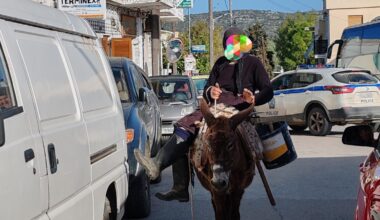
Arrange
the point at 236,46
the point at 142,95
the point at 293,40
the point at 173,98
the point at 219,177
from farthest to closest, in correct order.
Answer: the point at 293,40 < the point at 173,98 < the point at 142,95 < the point at 236,46 < the point at 219,177

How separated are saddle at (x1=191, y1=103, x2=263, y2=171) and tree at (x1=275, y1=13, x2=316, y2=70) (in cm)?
7447

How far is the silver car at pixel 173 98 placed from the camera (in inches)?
531

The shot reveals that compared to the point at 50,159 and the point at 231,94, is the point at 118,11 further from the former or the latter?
the point at 50,159

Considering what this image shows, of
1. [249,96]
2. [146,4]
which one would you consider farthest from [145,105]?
[146,4]

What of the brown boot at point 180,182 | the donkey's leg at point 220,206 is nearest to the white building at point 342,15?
the brown boot at point 180,182

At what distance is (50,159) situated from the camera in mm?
3820

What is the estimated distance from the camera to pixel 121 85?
344 inches

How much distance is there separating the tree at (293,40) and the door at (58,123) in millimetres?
75915

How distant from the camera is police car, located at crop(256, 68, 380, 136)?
52.6ft

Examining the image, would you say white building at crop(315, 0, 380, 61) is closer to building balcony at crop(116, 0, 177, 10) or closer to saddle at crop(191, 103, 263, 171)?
building balcony at crop(116, 0, 177, 10)

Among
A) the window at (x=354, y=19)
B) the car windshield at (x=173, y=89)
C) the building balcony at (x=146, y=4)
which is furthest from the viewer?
the window at (x=354, y=19)

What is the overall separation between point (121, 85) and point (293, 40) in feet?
243

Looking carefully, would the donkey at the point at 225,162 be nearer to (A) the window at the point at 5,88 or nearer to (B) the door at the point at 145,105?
(A) the window at the point at 5,88

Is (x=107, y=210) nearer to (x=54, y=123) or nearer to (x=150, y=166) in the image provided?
(x=150, y=166)
